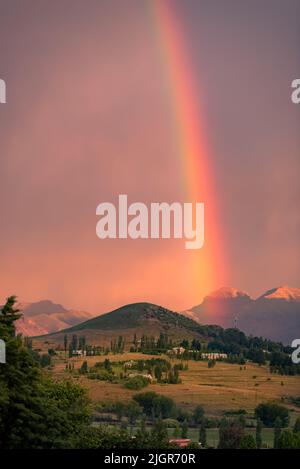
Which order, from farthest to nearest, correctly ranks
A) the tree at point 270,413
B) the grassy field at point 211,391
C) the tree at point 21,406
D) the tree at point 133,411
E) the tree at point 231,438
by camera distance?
the grassy field at point 211,391 → the tree at point 270,413 → the tree at point 133,411 → the tree at point 231,438 → the tree at point 21,406

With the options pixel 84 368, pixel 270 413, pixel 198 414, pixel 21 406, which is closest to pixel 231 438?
pixel 198 414

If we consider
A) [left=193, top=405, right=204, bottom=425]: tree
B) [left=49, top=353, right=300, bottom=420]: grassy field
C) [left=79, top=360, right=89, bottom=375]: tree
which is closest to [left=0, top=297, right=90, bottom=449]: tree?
[left=193, top=405, right=204, bottom=425]: tree

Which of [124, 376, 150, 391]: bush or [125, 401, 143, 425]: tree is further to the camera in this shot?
[124, 376, 150, 391]: bush

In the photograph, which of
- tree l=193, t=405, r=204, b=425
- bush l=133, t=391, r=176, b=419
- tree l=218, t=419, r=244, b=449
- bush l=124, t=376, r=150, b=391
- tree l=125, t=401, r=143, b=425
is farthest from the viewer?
bush l=124, t=376, r=150, b=391

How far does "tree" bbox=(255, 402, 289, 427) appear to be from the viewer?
16238cm

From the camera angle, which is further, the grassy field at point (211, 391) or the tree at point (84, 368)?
the tree at point (84, 368)

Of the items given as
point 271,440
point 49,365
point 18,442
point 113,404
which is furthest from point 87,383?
point 18,442

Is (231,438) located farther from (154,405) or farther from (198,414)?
(154,405)

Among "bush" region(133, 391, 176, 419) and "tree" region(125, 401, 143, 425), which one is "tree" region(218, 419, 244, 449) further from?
"bush" region(133, 391, 176, 419)

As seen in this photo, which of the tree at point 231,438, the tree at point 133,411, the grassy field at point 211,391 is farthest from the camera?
the grassy field at point 211,391

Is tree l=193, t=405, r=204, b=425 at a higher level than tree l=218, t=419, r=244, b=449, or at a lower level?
lower

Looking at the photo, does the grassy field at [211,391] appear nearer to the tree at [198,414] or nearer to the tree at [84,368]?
the tree at [198,414]

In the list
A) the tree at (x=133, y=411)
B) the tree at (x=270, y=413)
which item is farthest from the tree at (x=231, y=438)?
the tree at (x=270, y=413)

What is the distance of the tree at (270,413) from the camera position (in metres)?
162
